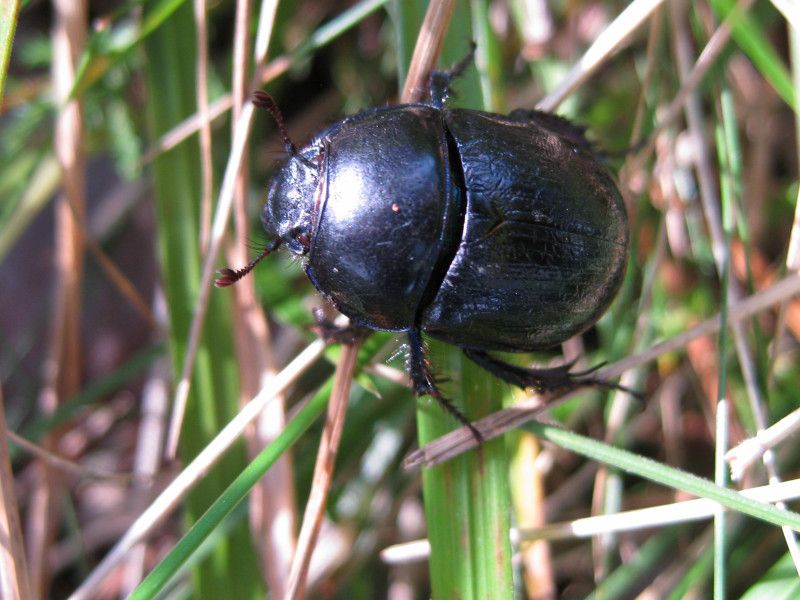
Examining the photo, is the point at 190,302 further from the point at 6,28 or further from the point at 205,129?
the point at 6,28

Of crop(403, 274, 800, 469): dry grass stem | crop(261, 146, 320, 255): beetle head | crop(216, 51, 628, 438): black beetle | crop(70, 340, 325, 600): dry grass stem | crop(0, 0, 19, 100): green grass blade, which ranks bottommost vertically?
crop(403, 274, 800, 469): dry grass stem

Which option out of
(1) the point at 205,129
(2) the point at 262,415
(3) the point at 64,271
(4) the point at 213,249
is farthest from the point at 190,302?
(3) the point at 64,271

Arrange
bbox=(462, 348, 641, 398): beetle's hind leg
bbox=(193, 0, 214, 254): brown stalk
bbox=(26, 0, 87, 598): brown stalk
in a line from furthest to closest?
bbox=(26, 0, 87, 598): brown stalk, bbox=(193, 0, 214, 254): brown stalk, bbox=(462, 348, 641, 398): beetle's hind leg

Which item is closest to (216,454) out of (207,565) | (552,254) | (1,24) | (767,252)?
(207,565)

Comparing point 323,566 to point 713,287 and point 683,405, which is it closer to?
point 683,405

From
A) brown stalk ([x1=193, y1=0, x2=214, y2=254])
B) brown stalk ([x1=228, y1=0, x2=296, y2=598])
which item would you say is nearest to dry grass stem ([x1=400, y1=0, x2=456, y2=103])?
brown stalk ([x1=228, y1=0, x2=296, y2=598])

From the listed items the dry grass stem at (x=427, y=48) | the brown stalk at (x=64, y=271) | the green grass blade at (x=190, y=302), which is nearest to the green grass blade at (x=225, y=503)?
the green grass blade at (x=190, y=302)

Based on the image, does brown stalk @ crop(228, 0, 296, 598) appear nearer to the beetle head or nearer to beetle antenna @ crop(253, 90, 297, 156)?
beetle antenna @ crop(253, 90, 297, 156)
